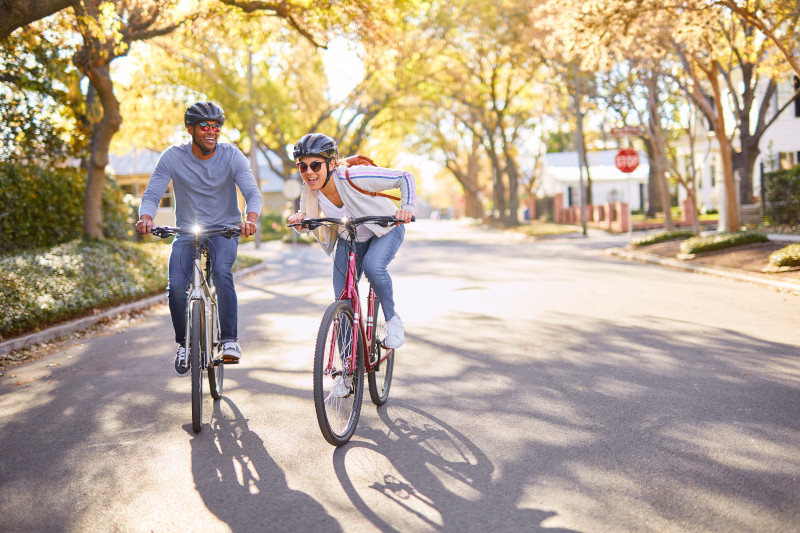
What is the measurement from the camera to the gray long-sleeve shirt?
18.5 feet

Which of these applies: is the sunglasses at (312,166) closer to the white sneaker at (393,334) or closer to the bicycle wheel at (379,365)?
the bicycle wheel at (379,365)

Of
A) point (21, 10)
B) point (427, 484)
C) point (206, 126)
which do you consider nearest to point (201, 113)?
point (206, 126)

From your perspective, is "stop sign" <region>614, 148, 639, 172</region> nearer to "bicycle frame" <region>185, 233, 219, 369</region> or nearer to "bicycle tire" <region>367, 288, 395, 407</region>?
"bicycle tire" <region>367, 288, 395, 407</region>

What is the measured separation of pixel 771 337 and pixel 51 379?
6843mm

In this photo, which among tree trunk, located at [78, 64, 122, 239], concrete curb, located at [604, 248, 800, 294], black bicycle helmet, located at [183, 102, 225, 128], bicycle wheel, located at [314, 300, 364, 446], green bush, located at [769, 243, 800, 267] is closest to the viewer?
bicycle wheel, located at [314, 300, 364, 446]

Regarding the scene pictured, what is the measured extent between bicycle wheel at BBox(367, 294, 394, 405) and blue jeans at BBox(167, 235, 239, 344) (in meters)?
1.00

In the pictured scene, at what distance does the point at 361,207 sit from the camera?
5285mm

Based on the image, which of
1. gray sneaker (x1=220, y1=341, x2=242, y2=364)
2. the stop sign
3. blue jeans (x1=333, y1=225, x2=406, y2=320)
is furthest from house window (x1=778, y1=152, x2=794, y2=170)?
gray sneaker (x1=220, y1=341, x2=242, y2=364)

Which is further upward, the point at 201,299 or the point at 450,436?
the point at 201,299

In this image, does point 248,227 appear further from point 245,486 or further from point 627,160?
point 627,160

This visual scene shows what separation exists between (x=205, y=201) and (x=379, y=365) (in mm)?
1735

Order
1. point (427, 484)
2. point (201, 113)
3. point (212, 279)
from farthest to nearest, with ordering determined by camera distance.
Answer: point (212, 279) < point (201, 113) < point (427, 484)

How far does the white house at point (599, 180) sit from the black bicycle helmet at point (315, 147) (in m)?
57.2

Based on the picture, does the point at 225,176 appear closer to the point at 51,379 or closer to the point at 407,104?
the point at 51,379
